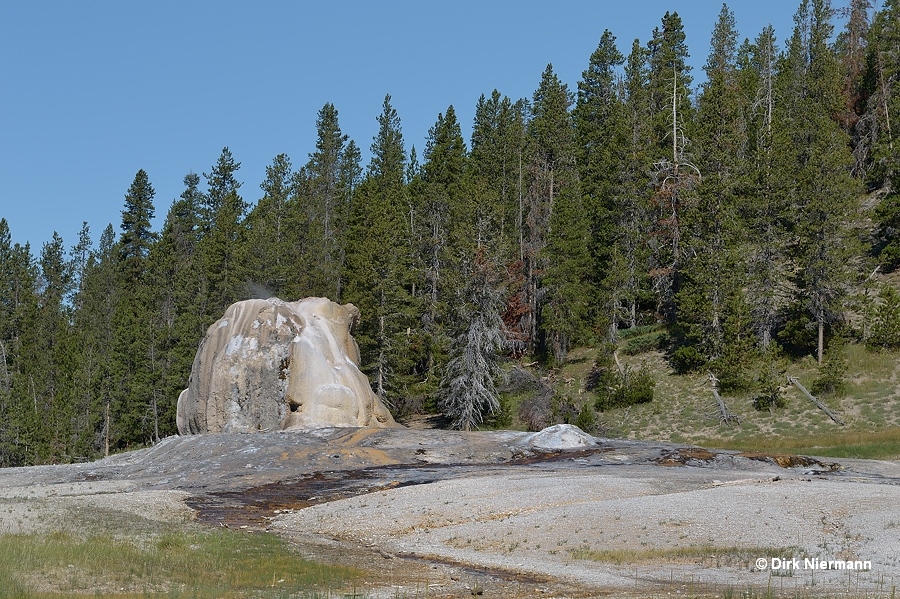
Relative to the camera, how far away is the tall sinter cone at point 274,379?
43969 mm

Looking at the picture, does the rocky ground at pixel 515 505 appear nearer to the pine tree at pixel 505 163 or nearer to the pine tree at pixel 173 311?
the pine tree at pixel 173 311

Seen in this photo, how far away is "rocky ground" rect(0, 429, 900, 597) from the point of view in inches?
680

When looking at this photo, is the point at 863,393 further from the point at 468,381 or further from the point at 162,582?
the point at 162,582

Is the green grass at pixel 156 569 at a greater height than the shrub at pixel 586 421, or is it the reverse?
the shrub at pixel 586 421

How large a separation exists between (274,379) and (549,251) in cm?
2786

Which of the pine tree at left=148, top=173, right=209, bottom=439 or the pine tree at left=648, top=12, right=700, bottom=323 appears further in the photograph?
the pine tree at left=148, top=173, right=209, bottom=439

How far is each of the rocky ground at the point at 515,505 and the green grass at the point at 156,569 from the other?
1278 mm

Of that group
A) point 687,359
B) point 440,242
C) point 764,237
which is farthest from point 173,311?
point 764,237

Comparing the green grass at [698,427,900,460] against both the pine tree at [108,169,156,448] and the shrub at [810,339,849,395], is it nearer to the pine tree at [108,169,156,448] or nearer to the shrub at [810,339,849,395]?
the shrub at [810,339,849,395]

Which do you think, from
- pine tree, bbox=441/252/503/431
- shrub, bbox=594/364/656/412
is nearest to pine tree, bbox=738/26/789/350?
shrub, bbox=594/364/656/412

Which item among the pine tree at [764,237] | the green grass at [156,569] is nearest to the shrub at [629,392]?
the pine tree at [764,237]

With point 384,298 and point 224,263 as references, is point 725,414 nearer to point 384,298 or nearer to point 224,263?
point 384,298

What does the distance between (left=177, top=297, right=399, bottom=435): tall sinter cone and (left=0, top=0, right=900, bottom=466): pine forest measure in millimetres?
10259

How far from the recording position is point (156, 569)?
17.0 metres
